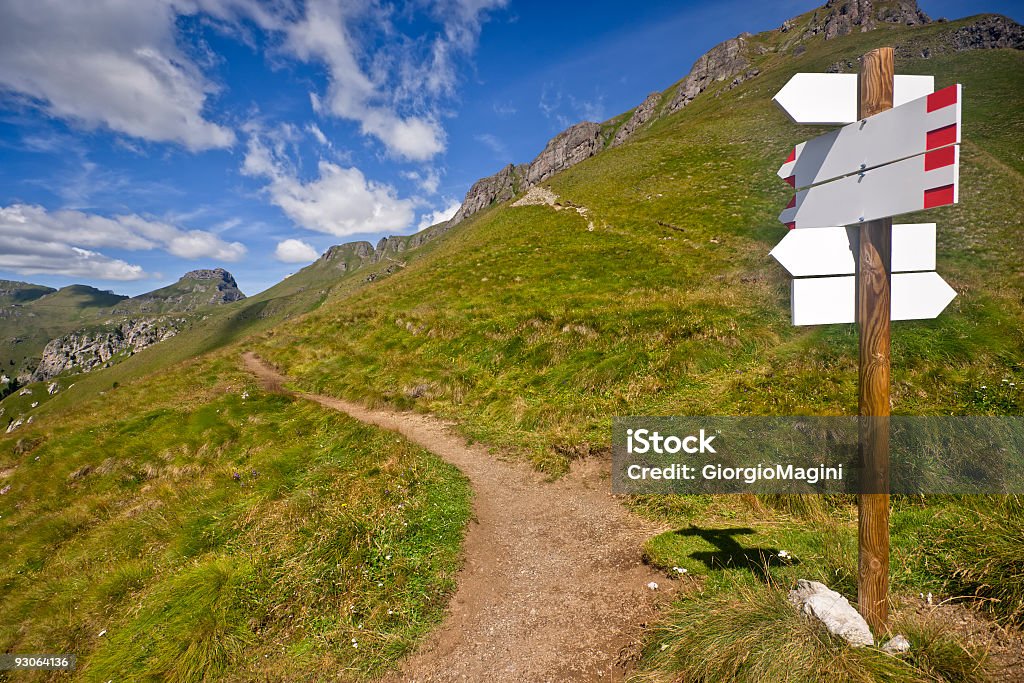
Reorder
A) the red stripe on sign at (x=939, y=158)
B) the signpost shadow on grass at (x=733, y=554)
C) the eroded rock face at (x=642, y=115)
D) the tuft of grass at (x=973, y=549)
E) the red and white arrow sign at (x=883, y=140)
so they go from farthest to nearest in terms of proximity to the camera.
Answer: the eroded rock face at (x=642, y=115), the signpost shadow on grass at (x=733, y=554), the tuft of grass at (x=973, y=549), the red and white arrow sign at (x=883, y=140), the red stripe on sign at (x=939, y=158)

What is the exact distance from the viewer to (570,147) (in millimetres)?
175125

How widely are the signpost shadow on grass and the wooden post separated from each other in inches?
43.1

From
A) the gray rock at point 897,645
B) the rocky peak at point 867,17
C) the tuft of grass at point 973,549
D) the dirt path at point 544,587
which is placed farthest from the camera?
the rocky peak at point 867,17

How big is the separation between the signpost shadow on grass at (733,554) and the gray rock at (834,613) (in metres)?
0.64

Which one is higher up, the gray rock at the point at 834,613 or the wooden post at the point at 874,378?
the wooden post at the point at 874,378

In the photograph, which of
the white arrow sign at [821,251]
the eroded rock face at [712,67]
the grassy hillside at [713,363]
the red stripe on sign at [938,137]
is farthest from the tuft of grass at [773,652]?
the eroded rock face at [712,67]

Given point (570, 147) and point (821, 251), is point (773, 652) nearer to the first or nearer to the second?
point (821, 251)

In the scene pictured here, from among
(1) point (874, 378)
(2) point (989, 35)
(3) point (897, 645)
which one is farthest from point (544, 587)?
(2) point (989, 35)

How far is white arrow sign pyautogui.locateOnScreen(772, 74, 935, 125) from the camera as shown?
12.3 feet

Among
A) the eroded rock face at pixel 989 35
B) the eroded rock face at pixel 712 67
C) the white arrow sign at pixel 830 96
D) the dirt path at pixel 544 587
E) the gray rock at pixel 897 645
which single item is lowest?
the dirt path at pixel 544 587

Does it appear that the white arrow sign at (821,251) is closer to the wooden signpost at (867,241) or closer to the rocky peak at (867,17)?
the wooden signpost at (867,241)

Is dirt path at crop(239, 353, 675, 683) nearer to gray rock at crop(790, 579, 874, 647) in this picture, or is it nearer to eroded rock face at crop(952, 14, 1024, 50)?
gray rock at crop(790, 579, 874, 647)

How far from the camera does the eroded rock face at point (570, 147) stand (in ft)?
558

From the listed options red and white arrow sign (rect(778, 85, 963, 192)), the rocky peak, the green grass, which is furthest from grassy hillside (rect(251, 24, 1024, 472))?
the rocky peak
